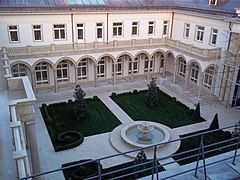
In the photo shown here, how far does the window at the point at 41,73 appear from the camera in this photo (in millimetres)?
28734

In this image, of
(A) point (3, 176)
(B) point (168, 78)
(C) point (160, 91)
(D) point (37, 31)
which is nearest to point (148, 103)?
(C) point (160, 91)

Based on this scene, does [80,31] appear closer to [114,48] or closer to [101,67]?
[114,48]

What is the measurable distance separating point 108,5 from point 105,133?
16018mm

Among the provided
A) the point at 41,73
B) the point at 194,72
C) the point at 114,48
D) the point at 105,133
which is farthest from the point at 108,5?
the point at 105,133

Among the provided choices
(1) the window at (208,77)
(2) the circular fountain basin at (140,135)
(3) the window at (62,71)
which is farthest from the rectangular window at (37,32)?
(1) the window at (208,77)

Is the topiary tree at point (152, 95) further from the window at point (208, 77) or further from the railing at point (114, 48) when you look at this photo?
the window at point (208, 77)

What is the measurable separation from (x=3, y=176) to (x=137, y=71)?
26.1 meters

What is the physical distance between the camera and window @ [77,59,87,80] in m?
30.5

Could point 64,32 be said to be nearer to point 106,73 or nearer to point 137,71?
point 106,73

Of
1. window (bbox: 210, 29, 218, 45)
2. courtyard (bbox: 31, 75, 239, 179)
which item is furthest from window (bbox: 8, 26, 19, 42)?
window (bbox: 210, 29, 218, 45)

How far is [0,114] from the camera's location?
43.5 ft

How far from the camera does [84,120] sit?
77.6 feet

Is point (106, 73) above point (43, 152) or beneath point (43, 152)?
above

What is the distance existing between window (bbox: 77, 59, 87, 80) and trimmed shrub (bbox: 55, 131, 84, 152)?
11022 millimetres
